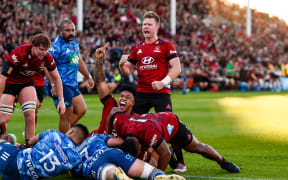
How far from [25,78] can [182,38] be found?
32189 millimetres

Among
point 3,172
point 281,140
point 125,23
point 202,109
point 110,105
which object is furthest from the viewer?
point 125,23

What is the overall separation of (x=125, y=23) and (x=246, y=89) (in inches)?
398

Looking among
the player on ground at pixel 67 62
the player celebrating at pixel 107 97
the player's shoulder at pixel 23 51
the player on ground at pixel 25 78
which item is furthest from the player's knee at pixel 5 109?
the player celebrating at pixel 107 97

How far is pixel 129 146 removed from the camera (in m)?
6.29

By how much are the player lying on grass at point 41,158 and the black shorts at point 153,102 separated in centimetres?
232

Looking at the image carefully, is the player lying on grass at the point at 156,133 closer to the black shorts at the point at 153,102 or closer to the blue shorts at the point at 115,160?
the blue shorts at the point at 115,160

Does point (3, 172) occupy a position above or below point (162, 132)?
below

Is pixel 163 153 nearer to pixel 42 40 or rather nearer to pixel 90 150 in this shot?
pixel 90 150

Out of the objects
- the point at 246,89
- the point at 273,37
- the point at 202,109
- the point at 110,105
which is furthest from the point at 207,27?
the point at 110,105

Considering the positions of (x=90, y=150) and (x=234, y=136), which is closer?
(x=90, y=150)

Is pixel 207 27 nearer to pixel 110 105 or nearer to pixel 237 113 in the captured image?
pixel 237 113

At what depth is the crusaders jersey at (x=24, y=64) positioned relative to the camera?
8289 mm

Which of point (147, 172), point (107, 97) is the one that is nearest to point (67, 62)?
point (107, 97)

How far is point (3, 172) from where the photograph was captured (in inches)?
242
